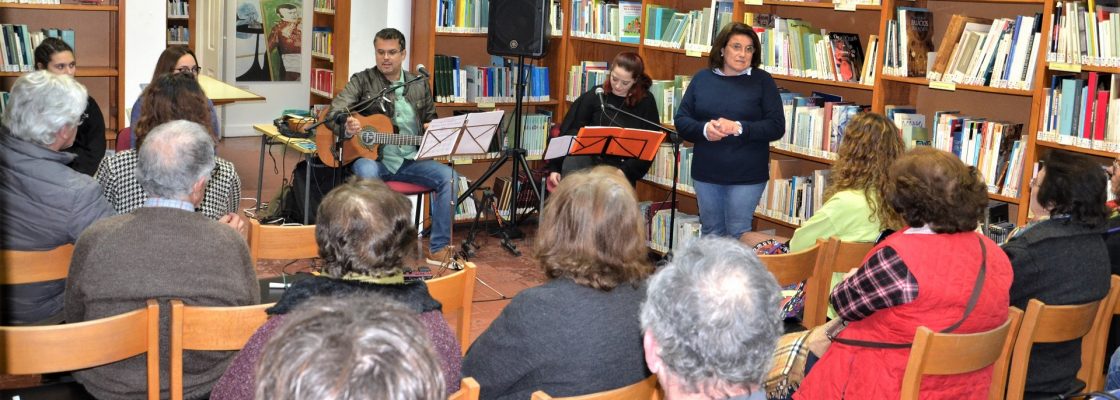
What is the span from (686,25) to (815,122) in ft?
3.50

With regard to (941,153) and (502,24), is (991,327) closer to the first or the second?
(941,153)

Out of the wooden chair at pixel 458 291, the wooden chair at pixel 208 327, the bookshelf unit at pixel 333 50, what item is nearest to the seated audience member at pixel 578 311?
the wooden chair at pixel 458 291

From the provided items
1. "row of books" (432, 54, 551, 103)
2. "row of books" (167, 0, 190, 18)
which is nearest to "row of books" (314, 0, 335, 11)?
"row of books" (432, 54, 551, 103)

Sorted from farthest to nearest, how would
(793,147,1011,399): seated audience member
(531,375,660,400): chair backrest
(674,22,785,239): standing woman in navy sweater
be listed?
(674,22,785,239): standing woman in navy sweater
(793,147,1011,399): seated audience member
(531,375,660,400): chair backrest

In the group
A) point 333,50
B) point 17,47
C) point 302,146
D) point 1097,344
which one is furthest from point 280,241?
point 333,50

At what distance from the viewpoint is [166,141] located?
2.74 meters

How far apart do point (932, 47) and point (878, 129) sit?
1.42 meters

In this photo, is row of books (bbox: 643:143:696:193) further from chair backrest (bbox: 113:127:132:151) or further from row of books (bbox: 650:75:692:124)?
chair backrest (bbox: 113:127:132:151)

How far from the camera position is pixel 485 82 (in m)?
6.75

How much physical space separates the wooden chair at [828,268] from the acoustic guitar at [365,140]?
2995mm

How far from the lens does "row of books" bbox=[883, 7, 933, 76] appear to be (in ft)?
15.7

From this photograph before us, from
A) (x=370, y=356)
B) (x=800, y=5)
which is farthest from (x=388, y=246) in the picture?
(x=800, y=5)

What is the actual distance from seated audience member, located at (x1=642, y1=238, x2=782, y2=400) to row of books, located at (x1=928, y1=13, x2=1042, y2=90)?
3.09 meters

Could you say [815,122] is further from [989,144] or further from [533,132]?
[533,132]
